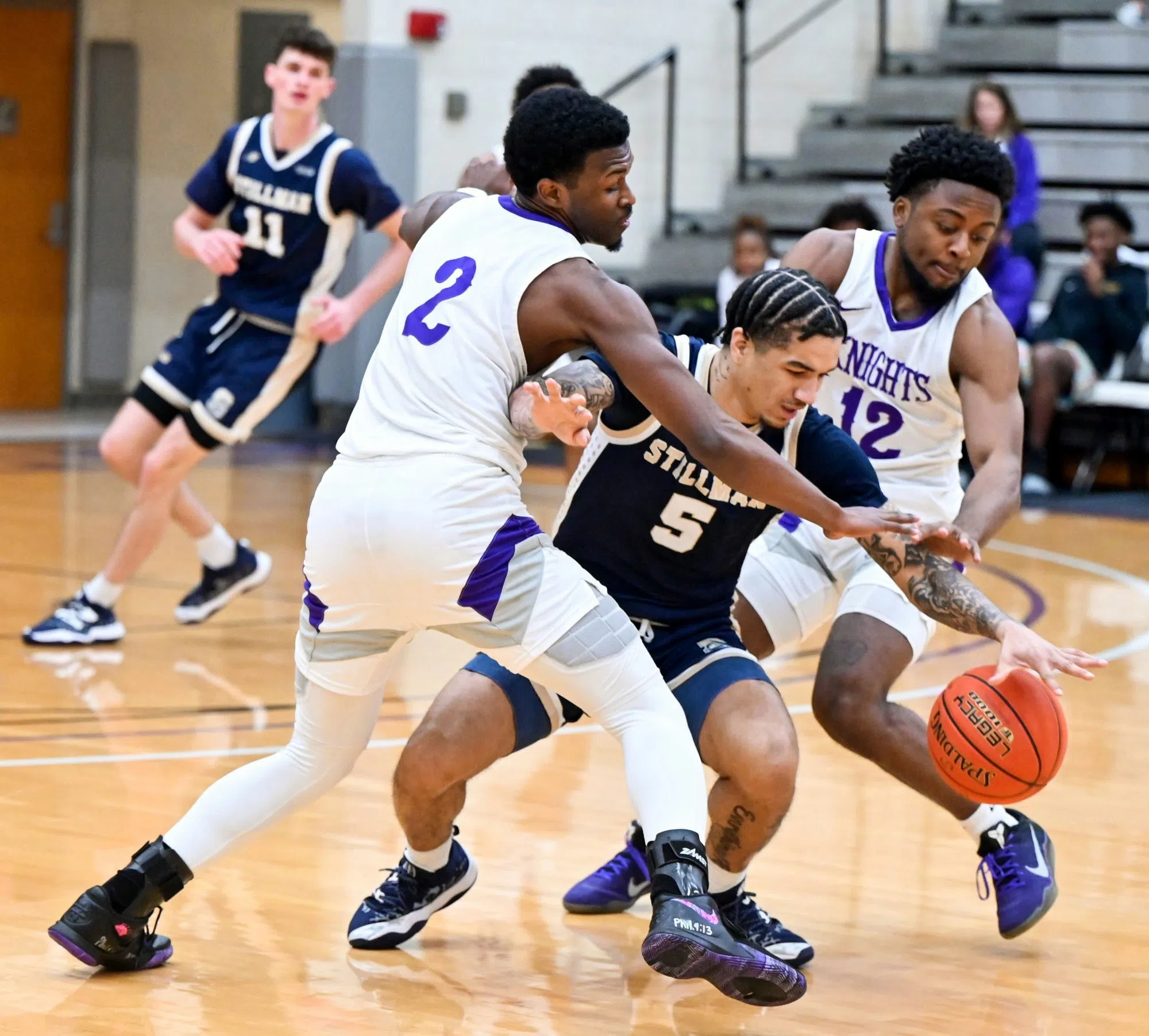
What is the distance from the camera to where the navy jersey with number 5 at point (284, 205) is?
273 inches

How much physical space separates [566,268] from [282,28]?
42.7ft

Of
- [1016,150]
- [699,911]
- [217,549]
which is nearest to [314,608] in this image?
[699,911]

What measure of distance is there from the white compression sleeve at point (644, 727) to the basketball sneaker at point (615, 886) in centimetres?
77

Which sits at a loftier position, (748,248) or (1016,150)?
(1016,150)

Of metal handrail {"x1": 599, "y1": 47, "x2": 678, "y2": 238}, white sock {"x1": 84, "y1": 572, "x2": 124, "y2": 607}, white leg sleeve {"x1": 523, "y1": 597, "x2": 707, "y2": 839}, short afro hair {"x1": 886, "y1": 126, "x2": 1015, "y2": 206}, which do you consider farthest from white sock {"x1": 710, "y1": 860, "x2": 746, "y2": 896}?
metal handrail {"x1": 599, "y1": 47, "x2": 678, "y2": 238}

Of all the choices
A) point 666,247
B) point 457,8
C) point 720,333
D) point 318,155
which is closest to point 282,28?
point 457,8

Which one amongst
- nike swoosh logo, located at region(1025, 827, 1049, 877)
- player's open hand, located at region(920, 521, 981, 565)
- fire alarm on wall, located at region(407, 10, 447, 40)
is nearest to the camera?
player's open hand, located at region(920, 521, 981, 565)

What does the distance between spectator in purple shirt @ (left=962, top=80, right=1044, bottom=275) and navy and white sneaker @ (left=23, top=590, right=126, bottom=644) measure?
6169 millimetres

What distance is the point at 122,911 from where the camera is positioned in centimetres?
357

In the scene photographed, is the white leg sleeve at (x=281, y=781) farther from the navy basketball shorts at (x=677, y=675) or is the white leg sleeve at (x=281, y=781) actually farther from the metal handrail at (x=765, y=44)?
the metal handrail at (x=765, y=44)

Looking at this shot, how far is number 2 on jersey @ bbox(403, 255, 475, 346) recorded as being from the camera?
349 centimetres

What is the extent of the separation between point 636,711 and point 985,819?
117cm

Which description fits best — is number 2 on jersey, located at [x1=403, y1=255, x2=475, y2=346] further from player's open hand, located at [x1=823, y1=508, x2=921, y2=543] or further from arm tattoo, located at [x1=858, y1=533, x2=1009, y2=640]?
arm tattoo, located at [x1=858, y1=533, x2=1009, y2=640]

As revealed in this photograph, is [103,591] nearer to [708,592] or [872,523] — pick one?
[708,592]
